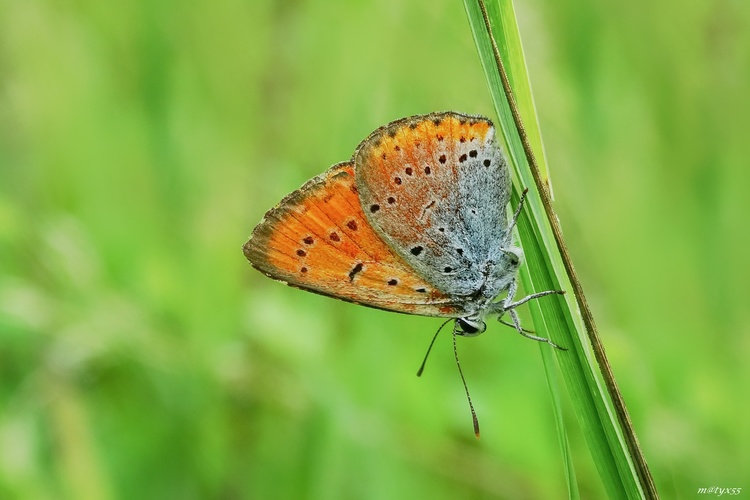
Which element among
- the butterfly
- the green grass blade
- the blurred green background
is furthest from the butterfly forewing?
the green grass blade

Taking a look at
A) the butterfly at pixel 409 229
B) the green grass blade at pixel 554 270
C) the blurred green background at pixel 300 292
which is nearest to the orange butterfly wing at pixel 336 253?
the butterfly at pixel 409 229

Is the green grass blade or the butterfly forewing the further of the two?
the butterfly forewing

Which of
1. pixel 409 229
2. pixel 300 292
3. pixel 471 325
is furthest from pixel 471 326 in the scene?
pixel 300 292

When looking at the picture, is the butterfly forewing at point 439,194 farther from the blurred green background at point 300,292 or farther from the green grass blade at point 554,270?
the green grass blade at point 554,270

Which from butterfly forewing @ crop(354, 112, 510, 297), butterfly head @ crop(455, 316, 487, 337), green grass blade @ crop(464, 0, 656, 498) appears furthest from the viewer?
butterfly head @ crop(455, 316, 487, 337)

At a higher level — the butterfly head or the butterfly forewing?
the butterfly forewing

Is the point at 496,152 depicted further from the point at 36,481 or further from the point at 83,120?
the point at 83,120

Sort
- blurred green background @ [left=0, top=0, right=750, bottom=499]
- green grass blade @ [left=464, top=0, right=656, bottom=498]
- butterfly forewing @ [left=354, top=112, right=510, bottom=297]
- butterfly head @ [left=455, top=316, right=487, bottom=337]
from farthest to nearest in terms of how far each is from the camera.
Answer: blurred green background @ [left=0, top=0, right=750, bottom=499] → butterfly head @ [left=455, top=316, right=487, bottom=337] → butterfly forewing @ [left=354, top=112, right=510, bottom=297] → green grass blade @ [left=464, top=0, right=656, bottom=498]

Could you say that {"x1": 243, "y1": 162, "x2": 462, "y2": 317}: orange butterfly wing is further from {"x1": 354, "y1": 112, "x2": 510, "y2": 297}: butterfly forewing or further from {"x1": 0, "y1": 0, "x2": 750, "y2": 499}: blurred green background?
{"x1": 0, "y1": 0, "x2": 750, "y2": 499}: blurred green background

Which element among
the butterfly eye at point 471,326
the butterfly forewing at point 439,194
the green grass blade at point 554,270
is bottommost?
the green grass blade at point 554,270
